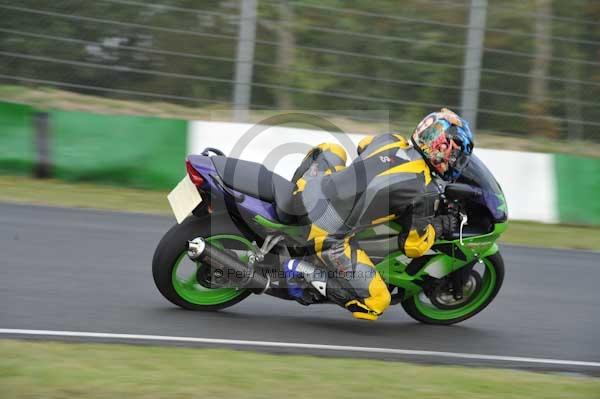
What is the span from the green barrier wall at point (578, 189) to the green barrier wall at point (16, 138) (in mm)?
6416

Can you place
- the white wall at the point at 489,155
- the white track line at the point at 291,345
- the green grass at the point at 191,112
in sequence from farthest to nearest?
the green grass at the point at 191,112, the white wall at the point at 489,155, the white track line at the point at 291,345

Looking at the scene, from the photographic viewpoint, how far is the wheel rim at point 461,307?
248 inches

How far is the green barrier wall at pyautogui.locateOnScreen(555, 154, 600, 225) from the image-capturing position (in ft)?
34.8

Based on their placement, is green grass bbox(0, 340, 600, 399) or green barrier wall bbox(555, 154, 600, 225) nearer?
green grass bbox(0, 340, 600, 399)

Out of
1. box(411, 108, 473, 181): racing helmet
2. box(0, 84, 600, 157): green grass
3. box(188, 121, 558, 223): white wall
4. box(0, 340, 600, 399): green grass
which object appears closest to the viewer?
box(0, 340, 600, 399): green grass

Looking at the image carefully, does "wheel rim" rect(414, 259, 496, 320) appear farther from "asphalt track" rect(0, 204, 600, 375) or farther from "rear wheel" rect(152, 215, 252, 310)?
"rear wheel" rect(152, 215, 252, 310)

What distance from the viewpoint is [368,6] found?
10.7 meters

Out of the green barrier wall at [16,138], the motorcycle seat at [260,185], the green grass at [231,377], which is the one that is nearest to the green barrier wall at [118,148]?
the green barrier wall at [16,138]

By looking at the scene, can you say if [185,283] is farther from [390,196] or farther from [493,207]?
[493,207]

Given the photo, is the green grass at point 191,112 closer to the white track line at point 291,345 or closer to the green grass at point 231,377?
the white track line at point 291,345

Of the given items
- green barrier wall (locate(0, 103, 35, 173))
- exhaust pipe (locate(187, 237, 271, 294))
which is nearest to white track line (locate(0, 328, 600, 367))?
exhaust pipe (locate(187, 237, 271, 294))

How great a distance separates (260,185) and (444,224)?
50.3 inches

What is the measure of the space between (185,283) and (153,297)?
0.48m

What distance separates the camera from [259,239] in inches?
234
